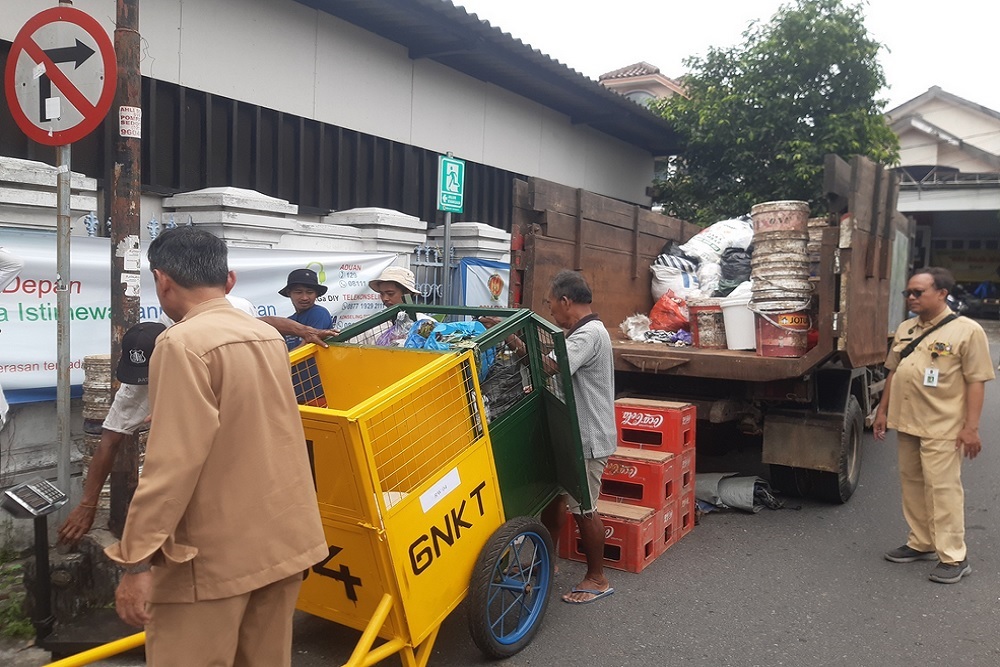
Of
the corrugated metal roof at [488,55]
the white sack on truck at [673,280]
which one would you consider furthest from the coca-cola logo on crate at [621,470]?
the corrugated metal roof at [488,55]

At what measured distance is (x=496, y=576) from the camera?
128 inches

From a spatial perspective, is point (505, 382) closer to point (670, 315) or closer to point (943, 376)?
point (943, 376)

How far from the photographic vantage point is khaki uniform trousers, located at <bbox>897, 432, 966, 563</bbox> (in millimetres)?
4344

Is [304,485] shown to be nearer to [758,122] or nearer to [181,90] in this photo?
[181,90]

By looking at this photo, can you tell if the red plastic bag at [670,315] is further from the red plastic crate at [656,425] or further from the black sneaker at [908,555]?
the black sneaker at [908,555]

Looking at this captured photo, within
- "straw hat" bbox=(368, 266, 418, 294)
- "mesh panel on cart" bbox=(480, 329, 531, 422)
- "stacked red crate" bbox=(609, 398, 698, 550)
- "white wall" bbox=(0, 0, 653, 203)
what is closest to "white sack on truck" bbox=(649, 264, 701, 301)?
"stacked red crate" bbox=(609, 398, 698, 550)

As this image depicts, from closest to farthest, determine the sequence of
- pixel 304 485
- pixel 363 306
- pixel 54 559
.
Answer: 1. pixel 304 485
2. pixel 54 559
3. pixel 363 306

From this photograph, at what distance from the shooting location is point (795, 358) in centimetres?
494

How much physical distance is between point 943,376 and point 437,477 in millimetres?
3173

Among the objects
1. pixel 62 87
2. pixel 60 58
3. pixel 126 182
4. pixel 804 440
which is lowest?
pixel 804 440

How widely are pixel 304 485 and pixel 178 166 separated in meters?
5.09

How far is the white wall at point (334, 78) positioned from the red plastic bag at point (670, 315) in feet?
12.2

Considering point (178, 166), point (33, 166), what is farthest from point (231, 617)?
point (178, 166)

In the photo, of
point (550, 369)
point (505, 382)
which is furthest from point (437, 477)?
point (550, 369)
